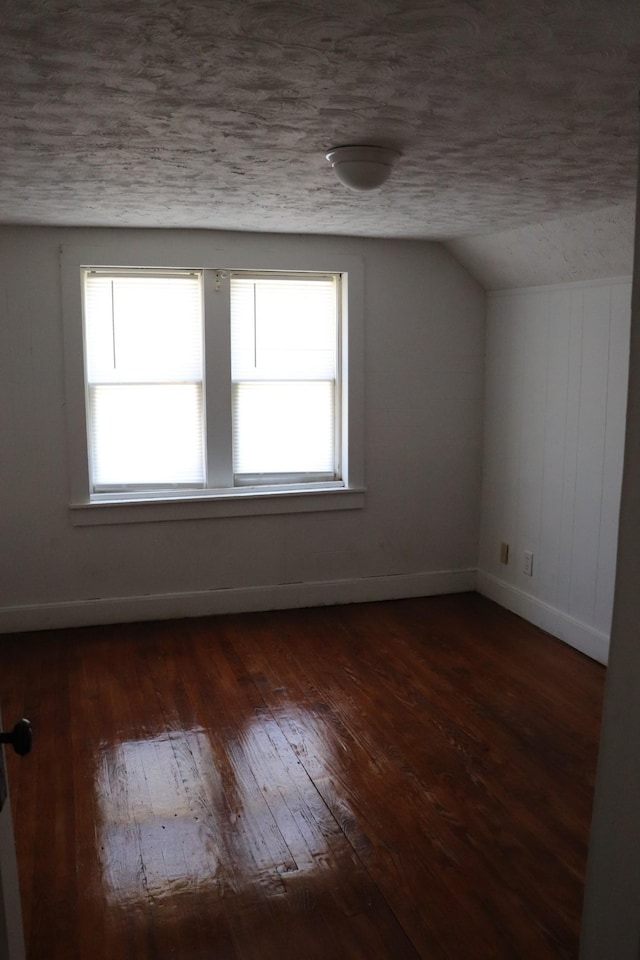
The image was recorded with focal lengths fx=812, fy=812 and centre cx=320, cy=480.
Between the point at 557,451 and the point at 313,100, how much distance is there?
288 cm

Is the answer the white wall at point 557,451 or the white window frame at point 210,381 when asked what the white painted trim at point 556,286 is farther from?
the white window frame at point 210,381

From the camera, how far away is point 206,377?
478cm

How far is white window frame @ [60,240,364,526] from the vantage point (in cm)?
454

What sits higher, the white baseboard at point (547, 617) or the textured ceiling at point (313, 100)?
the textured ceiling at point (313, 100)

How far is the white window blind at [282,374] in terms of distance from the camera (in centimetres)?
488

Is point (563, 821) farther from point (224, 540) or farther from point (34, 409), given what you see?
point (34, 409)

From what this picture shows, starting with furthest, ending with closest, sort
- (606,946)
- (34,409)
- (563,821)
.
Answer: (34,409) → (563,821) → (606,946)

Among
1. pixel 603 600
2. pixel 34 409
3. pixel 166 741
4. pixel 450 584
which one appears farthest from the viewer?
pixel 450 584

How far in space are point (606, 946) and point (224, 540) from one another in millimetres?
3875

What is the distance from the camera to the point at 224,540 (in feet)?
16.1

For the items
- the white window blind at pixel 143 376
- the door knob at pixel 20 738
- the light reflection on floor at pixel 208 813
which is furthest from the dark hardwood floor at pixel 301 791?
the door knob at pixel 20 738

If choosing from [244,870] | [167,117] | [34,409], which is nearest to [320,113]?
[167,117]

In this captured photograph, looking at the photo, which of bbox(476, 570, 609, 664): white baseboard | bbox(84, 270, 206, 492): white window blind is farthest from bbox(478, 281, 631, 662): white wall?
bbox(84, 270, 206, 492): white window blind

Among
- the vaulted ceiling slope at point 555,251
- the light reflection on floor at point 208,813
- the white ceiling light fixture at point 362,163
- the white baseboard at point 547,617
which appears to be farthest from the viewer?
the white baseboard at point 547,617
